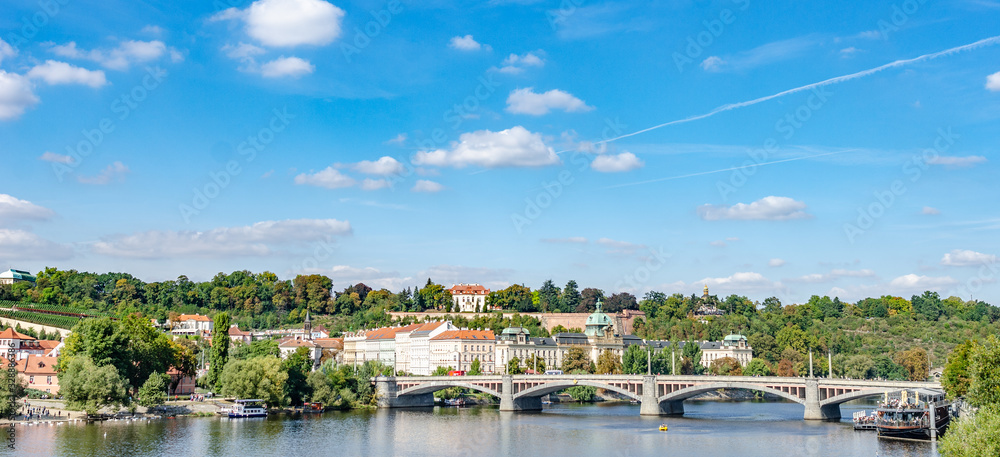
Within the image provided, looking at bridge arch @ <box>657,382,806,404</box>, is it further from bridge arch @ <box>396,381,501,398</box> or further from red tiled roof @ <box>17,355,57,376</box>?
red tiled roof @ <box>17,355,57,376</box>

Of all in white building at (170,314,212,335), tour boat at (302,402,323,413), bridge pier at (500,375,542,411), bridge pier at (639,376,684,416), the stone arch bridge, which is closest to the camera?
the stone arch bridge

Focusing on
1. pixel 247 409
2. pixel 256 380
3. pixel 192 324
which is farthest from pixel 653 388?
pixel 192 324

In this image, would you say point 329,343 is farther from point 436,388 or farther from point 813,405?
point 813,405

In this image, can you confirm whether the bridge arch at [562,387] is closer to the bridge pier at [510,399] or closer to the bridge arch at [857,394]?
the bridge pier at [510,399]

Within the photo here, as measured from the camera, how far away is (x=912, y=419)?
62.1m

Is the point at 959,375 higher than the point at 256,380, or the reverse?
the point at 959,375

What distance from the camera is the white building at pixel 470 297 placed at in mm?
179750

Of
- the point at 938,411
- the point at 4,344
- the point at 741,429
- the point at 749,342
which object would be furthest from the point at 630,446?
the point at 749,342

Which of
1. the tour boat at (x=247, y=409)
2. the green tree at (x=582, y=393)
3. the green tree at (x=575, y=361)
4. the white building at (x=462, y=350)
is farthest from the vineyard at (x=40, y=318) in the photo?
the green tree at (x=582, y=393)

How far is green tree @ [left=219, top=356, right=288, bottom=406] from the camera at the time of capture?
268 feet

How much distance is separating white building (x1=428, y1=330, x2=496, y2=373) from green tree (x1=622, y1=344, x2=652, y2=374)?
19.7 m

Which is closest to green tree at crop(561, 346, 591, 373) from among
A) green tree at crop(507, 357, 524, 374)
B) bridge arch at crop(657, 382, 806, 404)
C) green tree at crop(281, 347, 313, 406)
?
green tree at crop(507, 357, 524, 374)

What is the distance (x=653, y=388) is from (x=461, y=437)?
81.1 ft

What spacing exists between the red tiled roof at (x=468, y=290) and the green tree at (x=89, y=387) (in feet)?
374
